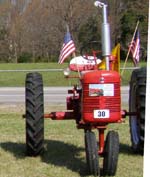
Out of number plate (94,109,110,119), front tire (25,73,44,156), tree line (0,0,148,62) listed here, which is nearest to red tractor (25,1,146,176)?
number plate (94,109,110,119)

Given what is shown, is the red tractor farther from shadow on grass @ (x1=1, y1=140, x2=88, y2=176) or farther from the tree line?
the tree line

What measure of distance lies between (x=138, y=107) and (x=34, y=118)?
1.51 m

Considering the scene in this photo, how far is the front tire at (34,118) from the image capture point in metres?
7.33

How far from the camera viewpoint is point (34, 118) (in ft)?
24.0

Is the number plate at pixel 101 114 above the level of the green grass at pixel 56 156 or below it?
above

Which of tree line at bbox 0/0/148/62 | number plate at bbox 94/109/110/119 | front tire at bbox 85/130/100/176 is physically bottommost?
front tire at bbox 85/130/100/176

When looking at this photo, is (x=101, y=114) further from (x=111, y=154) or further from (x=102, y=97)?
(x=111, y=154)

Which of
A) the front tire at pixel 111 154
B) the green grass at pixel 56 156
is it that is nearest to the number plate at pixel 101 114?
the front tire at pixel 111 154

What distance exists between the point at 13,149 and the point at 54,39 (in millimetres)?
52494

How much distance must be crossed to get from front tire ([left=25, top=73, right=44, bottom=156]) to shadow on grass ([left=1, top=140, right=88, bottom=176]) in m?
0.23

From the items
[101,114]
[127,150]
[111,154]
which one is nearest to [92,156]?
[111,154]

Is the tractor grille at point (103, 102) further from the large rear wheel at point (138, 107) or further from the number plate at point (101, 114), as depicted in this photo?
the large rear wheel at point (138, 107)

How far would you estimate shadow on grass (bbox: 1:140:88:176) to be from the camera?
717cm

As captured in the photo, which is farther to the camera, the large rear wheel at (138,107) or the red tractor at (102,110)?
the large rear wheel at (138,107)
